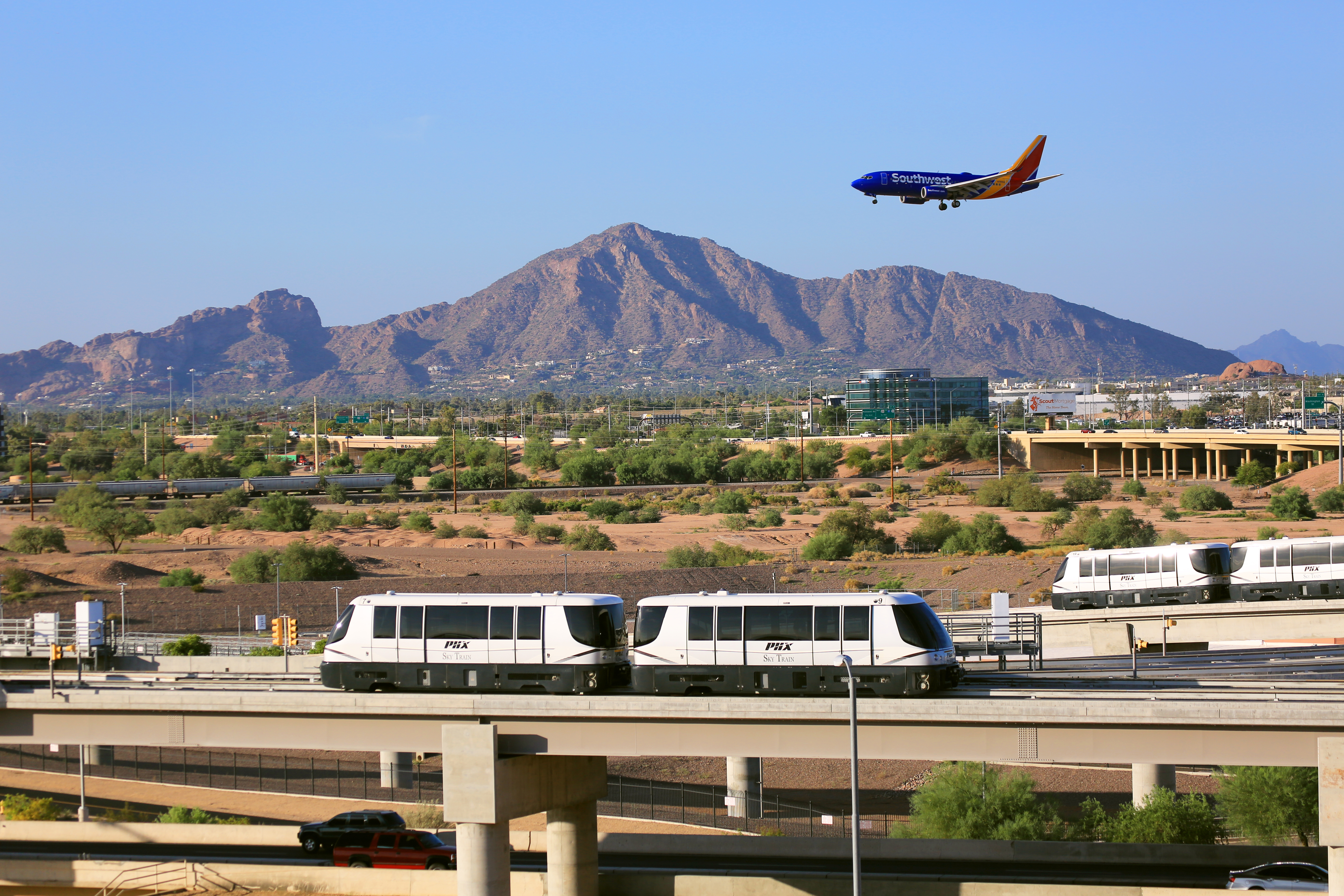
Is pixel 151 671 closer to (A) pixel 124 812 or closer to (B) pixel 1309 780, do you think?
(A) pixel 124 812

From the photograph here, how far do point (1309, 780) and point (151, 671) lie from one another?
95.3 feet

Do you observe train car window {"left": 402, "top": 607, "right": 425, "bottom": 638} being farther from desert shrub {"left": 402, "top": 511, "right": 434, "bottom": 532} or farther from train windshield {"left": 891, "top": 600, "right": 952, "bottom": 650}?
desert shrub {"left": 402, "top": 511, "right": 434, "bottom": 532}

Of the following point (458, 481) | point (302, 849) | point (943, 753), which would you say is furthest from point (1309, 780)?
point (458, 481)

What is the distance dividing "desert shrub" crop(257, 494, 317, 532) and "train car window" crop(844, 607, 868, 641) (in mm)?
84611

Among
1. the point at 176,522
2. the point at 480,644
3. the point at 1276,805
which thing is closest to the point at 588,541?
the point at 176,522

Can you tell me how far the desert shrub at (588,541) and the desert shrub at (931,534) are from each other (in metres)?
20.3

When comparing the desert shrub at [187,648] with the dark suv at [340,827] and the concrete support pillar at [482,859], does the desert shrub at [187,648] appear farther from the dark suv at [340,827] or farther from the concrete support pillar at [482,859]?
the concrete support pillar at [482,859]

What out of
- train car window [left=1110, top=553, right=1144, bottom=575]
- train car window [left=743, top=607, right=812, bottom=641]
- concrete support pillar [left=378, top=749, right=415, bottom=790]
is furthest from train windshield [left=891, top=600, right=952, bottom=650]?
train car window [left=1110, top=553, right=1144, bottom=575]

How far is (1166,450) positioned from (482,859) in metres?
136

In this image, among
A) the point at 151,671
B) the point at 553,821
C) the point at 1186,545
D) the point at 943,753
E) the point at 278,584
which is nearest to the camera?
the point at 943,753

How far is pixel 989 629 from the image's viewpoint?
34.2 metres

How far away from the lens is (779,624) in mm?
23500

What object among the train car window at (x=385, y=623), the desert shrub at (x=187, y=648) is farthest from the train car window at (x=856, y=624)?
the desert shrub at (x=187, y=648)

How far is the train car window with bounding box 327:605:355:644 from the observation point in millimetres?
25172
